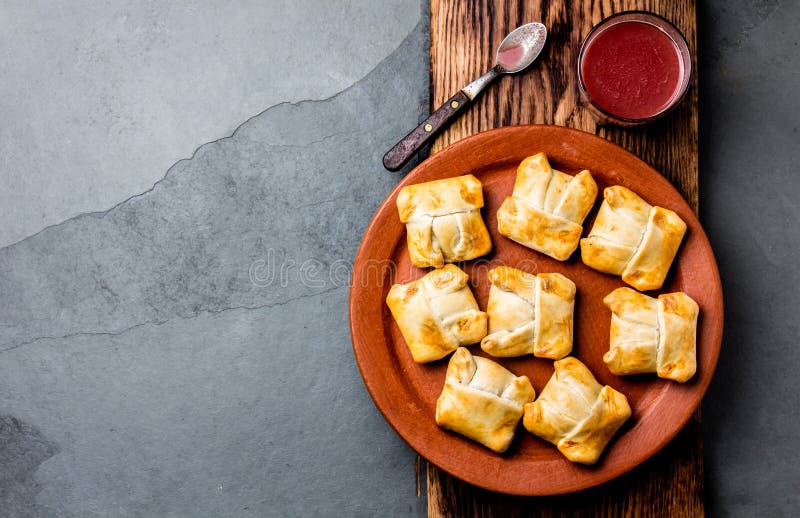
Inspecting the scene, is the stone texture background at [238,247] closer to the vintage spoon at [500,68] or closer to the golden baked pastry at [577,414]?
the vintage spoon at [500,68]

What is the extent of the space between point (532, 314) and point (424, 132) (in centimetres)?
80

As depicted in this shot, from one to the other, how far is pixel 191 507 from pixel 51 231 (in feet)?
4.46

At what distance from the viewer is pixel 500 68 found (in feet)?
7.32

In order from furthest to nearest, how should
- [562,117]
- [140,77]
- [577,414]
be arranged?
1. [140,77]
2. [562,117]
3. [577,414]

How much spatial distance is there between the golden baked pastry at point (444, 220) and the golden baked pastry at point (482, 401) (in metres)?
0.36

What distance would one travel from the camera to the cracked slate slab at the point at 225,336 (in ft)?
8.24

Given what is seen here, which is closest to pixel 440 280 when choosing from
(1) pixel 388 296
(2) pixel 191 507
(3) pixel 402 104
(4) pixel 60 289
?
(1) pixel 388 296

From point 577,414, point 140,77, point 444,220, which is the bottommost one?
point 577,414

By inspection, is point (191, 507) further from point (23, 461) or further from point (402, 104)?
point (402, 104)

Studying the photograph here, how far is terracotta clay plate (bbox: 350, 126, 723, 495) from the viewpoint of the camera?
6.82ft

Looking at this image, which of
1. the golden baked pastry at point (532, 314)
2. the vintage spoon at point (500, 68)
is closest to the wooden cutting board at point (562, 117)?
the vintage spoon at point (500, 68)

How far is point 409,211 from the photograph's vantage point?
6.90 feet

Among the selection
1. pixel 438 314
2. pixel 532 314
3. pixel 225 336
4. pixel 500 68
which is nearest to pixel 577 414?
pixel 532 314

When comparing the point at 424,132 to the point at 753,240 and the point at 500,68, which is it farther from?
the point at 753,240
